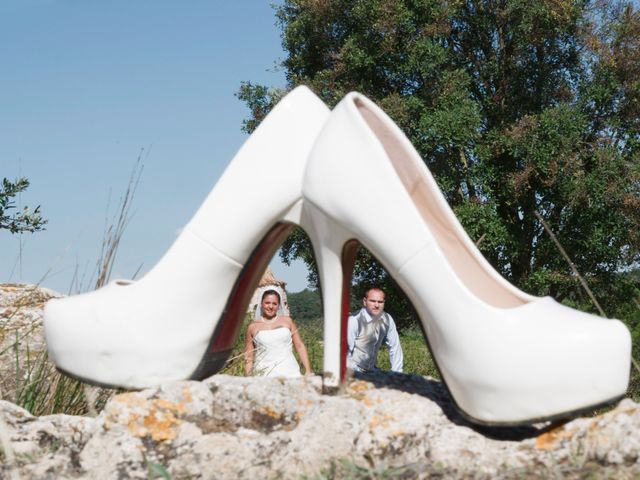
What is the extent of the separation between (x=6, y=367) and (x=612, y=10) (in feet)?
54.1

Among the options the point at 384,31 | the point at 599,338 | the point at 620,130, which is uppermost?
the point at 384,31

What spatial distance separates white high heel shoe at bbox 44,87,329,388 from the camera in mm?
2479

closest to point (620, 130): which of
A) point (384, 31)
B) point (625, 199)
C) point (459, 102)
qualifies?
point (625, 199)

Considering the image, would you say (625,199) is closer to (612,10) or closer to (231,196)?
(612,10)

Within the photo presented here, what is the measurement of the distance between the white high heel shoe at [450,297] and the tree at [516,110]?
12.9 meters

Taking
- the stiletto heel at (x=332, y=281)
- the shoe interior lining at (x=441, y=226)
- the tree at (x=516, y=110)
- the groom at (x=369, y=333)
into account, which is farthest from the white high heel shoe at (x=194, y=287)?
the tree at (x=516, y=110)

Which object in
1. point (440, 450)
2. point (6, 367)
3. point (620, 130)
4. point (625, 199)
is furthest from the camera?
point (620, 130)

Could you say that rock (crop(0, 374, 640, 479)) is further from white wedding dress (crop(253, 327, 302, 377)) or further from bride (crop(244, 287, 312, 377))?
white wedding dress (crop(253, 327, 302, 377))

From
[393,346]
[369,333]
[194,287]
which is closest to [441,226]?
[194,287]

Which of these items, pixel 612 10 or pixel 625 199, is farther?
pixel 612 10

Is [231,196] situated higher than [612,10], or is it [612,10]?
[612,10]

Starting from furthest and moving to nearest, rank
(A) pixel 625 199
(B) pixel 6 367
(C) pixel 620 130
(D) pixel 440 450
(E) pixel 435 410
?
(C) pixel 620 130 → (A) pixel 625 199 → (B) pixel 6 367 → (E) pixel 435 410 → (D) pixel 440 450

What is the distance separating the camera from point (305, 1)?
1750 centimetres

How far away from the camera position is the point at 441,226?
103 inches
